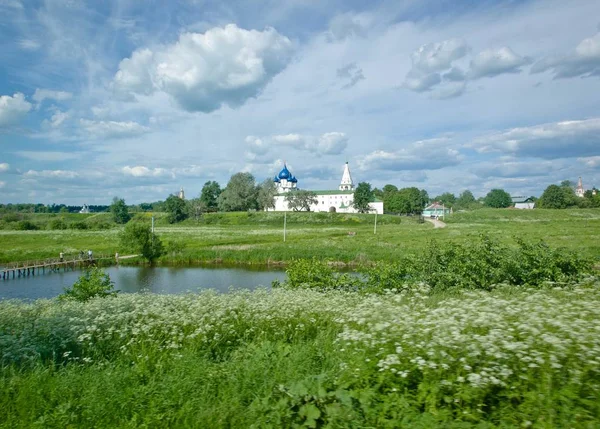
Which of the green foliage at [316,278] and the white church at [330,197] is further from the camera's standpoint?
the white church at [330,197]

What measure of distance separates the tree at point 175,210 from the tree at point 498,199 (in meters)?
125

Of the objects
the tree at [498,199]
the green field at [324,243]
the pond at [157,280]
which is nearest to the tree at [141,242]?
the green field at [324,243]

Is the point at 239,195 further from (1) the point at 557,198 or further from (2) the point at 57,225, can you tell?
(1) the point at 557,198

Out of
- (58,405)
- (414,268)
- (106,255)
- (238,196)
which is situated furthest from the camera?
(238,196)

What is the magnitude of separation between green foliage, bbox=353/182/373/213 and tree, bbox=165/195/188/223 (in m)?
52.1

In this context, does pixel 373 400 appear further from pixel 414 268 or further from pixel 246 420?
pixel 414 268

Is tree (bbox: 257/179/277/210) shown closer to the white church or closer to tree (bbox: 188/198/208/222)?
the white church

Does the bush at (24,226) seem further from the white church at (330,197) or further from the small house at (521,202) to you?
the small house at (521,202)

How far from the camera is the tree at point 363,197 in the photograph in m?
130

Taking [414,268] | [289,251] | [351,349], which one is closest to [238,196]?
Answer: [289,251]

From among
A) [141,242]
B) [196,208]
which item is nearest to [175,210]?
[196,208]

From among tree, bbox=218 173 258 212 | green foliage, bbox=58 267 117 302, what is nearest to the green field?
green foliage, bbox=58 267 117 302

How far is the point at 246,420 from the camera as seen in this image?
15.4 feet

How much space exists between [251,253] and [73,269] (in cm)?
1935
